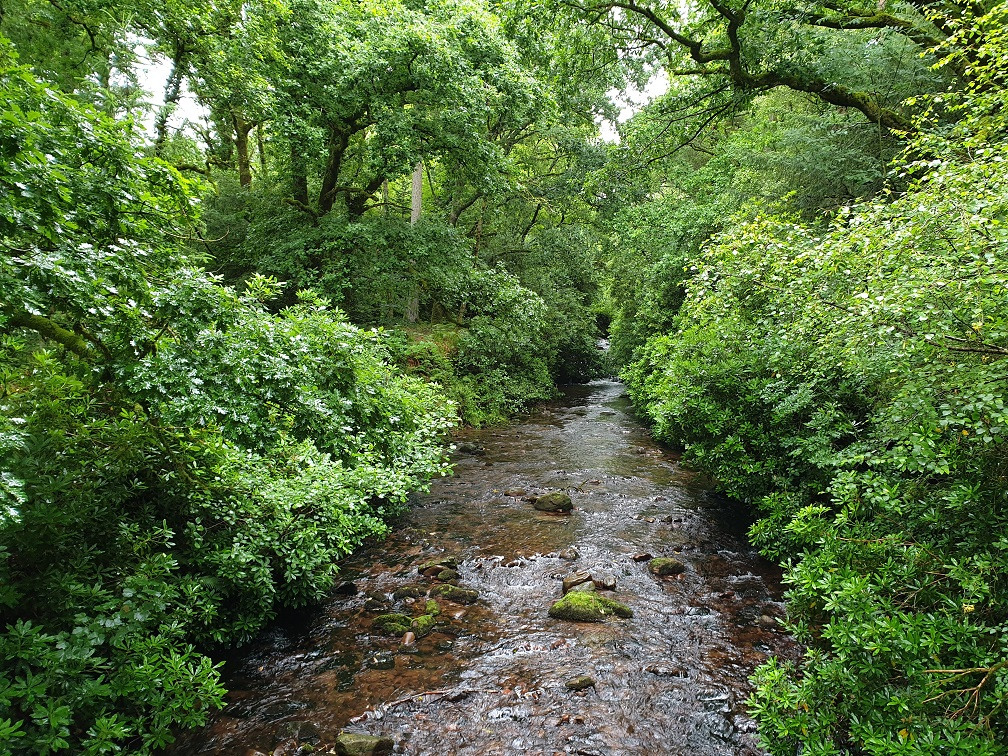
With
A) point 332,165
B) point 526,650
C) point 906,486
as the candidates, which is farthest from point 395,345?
point 906,486

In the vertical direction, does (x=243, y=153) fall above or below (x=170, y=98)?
below

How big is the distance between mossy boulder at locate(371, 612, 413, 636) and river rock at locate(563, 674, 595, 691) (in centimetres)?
185

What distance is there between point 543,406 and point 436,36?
13572 millimetres

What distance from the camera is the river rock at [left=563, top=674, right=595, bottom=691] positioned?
4.43m

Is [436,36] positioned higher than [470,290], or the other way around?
[436,36]

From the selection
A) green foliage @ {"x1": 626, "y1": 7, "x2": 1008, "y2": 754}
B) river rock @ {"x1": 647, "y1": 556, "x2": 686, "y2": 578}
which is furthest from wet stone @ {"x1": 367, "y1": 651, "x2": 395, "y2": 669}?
river rock @ {"x1": 647, "y1": 556, "x2": 686, "y2": 578}

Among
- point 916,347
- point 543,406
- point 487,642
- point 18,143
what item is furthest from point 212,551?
point 543,406

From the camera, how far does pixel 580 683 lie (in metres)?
4.45

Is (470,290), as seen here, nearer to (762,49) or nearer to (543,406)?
(543,406)

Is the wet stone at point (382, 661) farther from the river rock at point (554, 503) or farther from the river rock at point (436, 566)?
the river rock at point (554, 503)

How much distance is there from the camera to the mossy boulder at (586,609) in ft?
18.1

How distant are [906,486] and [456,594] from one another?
4729 mm

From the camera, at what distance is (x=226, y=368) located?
16.0ft

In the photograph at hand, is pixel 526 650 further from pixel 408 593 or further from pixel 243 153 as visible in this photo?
pixel 243 153
